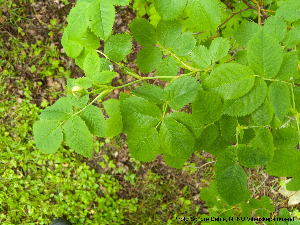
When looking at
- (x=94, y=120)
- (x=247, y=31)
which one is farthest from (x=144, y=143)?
(x=247, y=31)

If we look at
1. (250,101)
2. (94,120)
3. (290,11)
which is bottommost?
(94,120)

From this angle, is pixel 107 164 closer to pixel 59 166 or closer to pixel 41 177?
pixel 59 166

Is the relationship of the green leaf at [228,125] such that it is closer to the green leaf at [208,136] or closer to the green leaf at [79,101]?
the green leaf at [208,136]

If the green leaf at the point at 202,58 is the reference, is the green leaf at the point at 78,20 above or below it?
above

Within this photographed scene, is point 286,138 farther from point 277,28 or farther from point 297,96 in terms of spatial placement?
point 277,28

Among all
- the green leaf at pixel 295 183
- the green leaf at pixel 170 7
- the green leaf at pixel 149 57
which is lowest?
the green leaf at pixel 295 183

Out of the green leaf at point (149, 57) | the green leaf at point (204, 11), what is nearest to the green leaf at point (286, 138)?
the green leaf at point (204, 11)

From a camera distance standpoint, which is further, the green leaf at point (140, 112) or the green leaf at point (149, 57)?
the green leaf at point (149, 57)
